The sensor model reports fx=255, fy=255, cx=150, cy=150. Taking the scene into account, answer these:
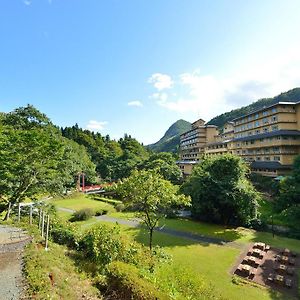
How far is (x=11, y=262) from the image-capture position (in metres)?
11.0

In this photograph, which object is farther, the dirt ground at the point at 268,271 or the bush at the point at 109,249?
the dirt ground at the point at 268,271

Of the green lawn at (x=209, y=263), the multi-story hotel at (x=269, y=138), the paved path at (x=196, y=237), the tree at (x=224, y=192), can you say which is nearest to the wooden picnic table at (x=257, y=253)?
Result: the green lawn at (x=209, y=263)

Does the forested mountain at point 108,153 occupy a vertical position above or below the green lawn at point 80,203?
above

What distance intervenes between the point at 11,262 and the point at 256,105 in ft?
436

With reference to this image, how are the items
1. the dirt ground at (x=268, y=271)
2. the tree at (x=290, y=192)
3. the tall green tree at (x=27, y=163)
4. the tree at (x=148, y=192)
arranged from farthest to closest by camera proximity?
1. the tree at (x=290, y=192)
2. the tall green tree at (x=27, y=163)
3. the tree at (x=148, y=192)
4. the dirt ground at (x=268, y=271)

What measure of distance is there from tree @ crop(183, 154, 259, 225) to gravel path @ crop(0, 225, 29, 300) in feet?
77.8

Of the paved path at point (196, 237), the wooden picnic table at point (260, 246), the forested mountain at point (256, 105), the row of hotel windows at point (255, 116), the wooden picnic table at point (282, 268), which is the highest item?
the forested mountain at point (256, 105)

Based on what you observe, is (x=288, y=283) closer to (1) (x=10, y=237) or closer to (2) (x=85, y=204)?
(1) (x=10, y=237)

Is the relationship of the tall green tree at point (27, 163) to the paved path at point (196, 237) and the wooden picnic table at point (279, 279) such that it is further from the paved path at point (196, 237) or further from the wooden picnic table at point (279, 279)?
the wooden picnic table at point (279, 279)

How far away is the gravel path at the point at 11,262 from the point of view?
28.2 feet

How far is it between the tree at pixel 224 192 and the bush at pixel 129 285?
23180 millimetres

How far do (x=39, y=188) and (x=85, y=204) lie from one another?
26072mm

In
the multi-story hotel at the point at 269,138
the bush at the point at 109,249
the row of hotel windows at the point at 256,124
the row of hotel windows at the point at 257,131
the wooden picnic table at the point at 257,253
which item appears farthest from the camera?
the row of hotel windows at the point at 256,124

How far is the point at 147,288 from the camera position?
28.3ft
